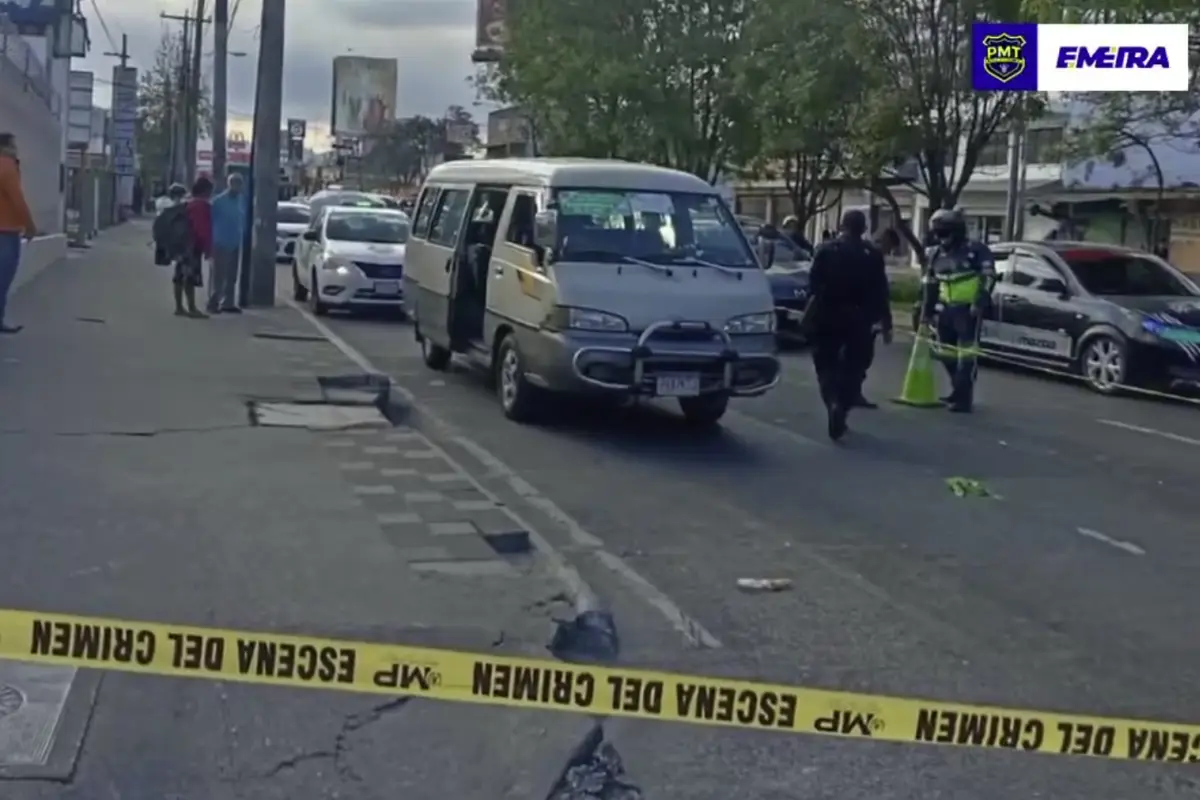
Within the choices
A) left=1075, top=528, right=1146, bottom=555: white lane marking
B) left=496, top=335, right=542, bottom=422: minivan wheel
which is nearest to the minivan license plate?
left=496, top=335, right=542, bottom=422: minivan wheel

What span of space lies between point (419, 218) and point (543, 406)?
4.13 m

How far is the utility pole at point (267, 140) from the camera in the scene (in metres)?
23.2

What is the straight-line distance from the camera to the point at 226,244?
21.4m

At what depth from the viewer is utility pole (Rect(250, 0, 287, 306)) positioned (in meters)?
23.2

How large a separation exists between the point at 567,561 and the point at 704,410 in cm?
534

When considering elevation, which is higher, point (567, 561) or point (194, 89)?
point (194, 89)

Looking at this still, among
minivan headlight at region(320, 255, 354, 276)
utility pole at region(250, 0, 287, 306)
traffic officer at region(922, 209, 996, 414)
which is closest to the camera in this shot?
traffic officer at region(922, 209, 996, 414)

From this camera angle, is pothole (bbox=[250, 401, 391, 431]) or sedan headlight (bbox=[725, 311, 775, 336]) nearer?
pothole (bbox=[250, 401, 391, 431])

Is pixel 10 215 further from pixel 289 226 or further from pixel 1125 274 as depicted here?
pixel 289 226

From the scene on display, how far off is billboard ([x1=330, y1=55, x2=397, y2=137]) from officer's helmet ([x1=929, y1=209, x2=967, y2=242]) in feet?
265

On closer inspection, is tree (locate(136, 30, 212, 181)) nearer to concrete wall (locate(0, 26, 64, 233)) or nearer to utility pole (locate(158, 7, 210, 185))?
utility pole (locate(158, 7, 210, 185))

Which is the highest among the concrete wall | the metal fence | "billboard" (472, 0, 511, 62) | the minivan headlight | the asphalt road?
"billboard" (472, 0, 511, 62)

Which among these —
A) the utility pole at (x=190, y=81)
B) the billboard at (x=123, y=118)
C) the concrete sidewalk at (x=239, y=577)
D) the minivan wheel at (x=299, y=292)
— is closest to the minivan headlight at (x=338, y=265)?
the minivan wheel at (x=299, y=292)

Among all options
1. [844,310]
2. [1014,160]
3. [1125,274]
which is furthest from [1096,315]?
[1014,160]
